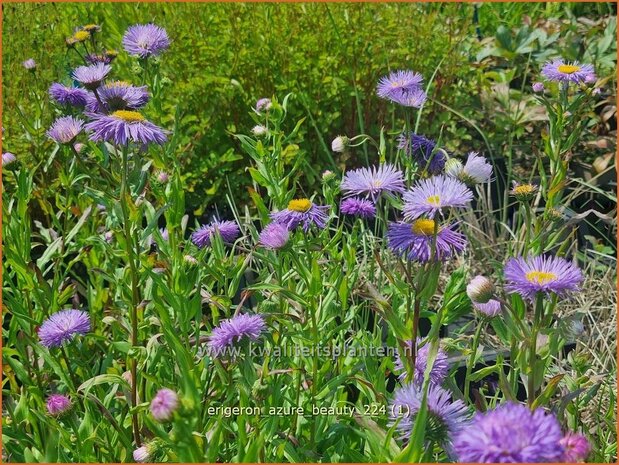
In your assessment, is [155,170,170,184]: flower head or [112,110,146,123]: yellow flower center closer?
[112,110,146,123]: yellow flower center

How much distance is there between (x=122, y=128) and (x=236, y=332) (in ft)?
1.23

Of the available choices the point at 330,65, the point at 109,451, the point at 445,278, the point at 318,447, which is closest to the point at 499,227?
the point at 445,278

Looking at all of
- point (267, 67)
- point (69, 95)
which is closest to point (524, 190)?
point (69, 95)

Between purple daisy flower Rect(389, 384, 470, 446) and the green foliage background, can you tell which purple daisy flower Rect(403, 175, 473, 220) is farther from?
the green foliage background

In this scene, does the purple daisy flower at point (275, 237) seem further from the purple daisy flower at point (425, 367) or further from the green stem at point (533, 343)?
the green stem at point (533, 343)

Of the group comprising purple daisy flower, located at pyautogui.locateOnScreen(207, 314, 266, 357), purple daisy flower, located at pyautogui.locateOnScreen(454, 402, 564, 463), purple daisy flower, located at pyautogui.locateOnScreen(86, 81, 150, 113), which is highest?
purple daisy flower, located at pyautogui.locateOnScreen(86, 81, 150, 113)

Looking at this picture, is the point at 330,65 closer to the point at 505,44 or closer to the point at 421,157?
the point at 505,44

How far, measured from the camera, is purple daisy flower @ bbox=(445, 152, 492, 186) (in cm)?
122

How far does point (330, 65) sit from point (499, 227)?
0.76m

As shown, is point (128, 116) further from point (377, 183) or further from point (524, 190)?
point (524, 190)

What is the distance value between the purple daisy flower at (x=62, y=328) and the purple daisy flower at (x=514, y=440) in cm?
90

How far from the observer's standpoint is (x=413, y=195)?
110 cm

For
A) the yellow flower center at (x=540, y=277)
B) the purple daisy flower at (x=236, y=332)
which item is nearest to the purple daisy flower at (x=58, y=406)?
the purple daisy flower at (x=236, y=332)

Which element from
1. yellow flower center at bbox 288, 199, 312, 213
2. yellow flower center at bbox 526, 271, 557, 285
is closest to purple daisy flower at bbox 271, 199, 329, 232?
yellow flower center at bbox 288, 199, 312, 213
